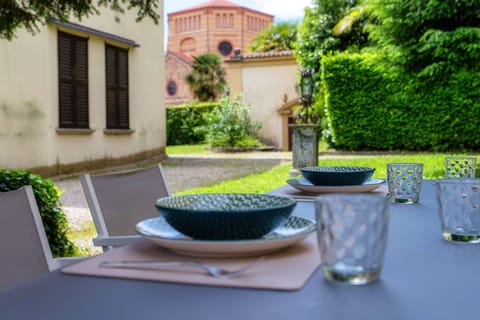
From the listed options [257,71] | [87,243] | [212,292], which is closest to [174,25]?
[257,71]

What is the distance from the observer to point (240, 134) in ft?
54.7

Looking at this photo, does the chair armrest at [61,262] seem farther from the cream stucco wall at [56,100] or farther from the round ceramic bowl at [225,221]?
the cream stucco wall at [56,100]

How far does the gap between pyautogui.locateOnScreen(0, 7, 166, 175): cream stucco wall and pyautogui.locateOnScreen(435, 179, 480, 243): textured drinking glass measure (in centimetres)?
800

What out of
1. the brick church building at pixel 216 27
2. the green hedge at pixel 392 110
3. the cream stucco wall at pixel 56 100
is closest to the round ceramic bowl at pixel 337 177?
the cream stucco wall at pixel 56 100

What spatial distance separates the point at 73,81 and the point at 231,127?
7305 mm

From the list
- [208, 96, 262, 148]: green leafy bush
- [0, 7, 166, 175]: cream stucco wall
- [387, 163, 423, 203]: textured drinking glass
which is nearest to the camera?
[387, 163, 423, 203]: textured drinking glass

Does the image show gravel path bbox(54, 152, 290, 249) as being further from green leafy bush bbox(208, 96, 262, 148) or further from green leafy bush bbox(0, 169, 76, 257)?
green leafy bush bbox(208, 96, 262, 148)

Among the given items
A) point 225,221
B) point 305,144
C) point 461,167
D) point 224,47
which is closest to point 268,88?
point 305,144

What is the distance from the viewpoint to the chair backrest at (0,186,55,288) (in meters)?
1.46

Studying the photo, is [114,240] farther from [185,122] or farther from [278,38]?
[278,38]

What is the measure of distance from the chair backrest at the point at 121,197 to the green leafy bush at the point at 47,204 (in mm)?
1433

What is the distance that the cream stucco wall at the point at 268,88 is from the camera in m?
18.1

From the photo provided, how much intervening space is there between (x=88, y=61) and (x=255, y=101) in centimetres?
906

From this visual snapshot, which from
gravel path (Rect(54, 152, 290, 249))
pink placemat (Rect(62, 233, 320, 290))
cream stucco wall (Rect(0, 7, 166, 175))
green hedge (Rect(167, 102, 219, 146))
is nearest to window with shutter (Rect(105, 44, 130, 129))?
cream stucco wall (Rect(0, 7, 166, 175))
